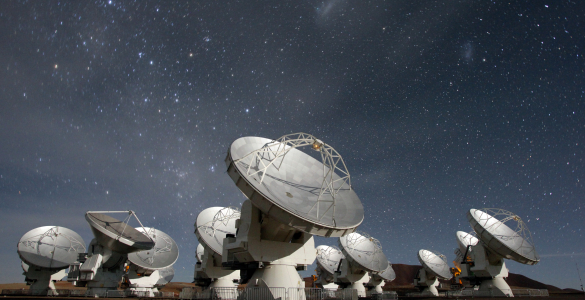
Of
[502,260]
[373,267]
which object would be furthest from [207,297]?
[502,260]

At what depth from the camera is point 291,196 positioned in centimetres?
1898

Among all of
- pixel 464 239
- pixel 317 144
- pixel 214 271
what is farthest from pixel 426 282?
pixel 317 144

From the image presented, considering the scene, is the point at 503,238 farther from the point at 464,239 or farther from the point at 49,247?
the point at 49,247

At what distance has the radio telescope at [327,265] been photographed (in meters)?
45.4

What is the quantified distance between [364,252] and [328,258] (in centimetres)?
1116

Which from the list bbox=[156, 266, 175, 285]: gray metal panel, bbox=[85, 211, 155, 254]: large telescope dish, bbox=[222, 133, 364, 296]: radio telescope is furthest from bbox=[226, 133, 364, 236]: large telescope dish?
bbox=[156, 266, 175, 285]: gray metal panel

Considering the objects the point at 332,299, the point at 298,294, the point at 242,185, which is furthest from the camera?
the point at 332,299

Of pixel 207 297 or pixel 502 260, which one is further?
pixel 502 260

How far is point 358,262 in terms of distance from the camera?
3419cm

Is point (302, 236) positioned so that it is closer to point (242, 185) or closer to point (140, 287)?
point (242, 185)

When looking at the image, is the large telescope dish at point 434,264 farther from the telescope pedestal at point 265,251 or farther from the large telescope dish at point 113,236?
the large telescope dish at point 113,236

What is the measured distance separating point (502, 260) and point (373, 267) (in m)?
11.9

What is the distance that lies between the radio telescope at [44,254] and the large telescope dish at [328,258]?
2888cm

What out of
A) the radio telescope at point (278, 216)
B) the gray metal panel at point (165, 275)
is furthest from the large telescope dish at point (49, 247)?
the radio telescope at point (278, 216)
